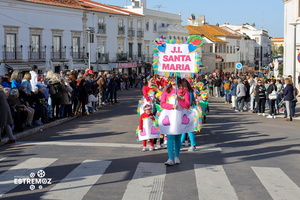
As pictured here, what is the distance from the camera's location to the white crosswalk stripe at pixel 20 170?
7531 millimetres

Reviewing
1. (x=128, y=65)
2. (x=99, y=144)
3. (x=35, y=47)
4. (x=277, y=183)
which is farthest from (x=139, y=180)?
(x=128, y=65)

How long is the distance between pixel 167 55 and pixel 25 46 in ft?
112

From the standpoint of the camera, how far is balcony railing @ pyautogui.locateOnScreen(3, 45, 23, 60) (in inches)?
1553

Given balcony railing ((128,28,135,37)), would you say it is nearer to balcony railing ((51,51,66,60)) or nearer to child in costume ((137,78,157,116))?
balcony railing ((51,51,66,60))

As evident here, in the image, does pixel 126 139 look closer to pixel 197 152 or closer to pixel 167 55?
pixel 197 152

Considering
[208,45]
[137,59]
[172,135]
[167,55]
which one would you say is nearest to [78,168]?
[172,135]

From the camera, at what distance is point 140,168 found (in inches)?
354

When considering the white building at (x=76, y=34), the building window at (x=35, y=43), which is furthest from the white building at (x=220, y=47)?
the building window at (x=35, y=43)

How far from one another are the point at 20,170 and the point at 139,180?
2.24 m

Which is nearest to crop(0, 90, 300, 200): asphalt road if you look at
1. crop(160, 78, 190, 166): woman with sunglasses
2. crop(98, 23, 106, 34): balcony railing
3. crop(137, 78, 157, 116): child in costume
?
crop(160, 78, 190, 166): woman with sunglasses

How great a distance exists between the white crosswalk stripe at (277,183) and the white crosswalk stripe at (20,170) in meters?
4.02

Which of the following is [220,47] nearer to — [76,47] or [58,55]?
[76,47]

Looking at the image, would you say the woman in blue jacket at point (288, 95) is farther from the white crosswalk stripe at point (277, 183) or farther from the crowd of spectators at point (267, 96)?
the white crosswalk stripe at point (277, 183)

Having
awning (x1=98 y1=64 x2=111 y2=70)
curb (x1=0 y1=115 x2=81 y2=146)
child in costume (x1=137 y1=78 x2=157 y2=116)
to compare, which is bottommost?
curb (x1=0 y1=115 x2=81 y2=146)
